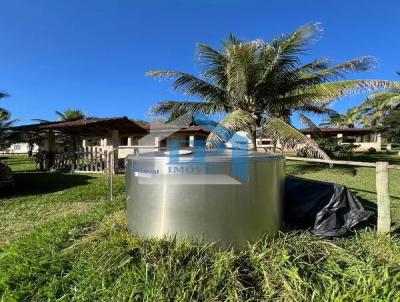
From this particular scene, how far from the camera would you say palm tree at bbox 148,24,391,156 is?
38.1ft

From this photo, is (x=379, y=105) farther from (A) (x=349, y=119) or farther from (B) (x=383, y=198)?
(B) (x=383, y=198)

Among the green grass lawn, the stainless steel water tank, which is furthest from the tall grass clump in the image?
the stainless steel water tank

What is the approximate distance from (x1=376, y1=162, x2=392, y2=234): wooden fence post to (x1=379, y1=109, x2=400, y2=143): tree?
25400 millimetres

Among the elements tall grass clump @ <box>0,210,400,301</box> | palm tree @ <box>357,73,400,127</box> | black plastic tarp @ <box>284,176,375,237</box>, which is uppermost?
palm tree @ <box>357,73,400,127</box>

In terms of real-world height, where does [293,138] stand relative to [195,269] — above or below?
above

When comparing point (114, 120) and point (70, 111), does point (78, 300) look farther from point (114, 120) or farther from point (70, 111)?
point (70, 111)

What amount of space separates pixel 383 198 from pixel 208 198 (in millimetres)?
2562

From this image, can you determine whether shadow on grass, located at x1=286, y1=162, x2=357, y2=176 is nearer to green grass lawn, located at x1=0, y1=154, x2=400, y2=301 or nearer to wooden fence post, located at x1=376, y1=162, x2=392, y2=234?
wooden fence post, located at x1=376, y1=162, x2=392, y2=234

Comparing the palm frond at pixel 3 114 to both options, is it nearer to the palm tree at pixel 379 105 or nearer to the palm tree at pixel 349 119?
the palm tree at pixel 379 105

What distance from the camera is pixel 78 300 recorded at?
2889 millimetres

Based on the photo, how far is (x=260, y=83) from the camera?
12555mm

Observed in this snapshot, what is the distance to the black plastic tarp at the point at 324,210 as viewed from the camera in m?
4.62

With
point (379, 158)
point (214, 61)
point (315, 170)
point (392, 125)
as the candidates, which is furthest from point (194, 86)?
point (392, 125)

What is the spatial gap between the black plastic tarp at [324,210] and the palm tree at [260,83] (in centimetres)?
630
